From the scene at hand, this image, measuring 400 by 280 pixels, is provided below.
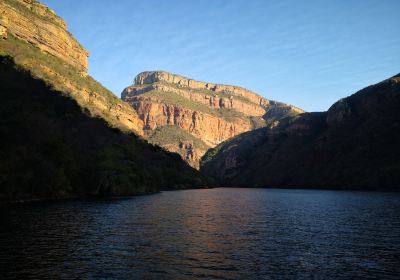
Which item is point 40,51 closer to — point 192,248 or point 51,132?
point 51,132

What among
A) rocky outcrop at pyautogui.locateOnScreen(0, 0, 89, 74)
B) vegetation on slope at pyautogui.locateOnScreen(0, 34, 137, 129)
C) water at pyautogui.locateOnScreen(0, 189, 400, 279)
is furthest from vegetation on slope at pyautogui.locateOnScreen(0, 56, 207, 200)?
rocky outcrop at pyautogui.locateOnScreen(0, 0, 89, 74)

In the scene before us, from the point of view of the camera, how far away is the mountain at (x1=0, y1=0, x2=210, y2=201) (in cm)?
8469

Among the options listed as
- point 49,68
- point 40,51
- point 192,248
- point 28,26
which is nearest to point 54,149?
point 192,248

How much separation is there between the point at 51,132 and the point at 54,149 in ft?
21.9

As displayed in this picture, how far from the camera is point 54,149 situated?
320 feet

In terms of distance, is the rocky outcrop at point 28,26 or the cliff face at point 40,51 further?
the rocky outcrop at point 28,26

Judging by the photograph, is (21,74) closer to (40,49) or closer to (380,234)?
(40,49)

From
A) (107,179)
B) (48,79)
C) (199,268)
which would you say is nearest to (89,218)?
(199,268)

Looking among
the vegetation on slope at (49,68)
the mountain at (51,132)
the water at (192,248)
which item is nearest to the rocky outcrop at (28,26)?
the mountain at (51,132)

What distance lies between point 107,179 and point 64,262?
8665 cm

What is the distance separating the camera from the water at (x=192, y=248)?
27688 millimetres

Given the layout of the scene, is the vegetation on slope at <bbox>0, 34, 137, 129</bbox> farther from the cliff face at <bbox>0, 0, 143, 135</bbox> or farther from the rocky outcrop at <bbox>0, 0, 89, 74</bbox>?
the rocky outcrop at <bbox>0, 0, 89, 74</bbox>

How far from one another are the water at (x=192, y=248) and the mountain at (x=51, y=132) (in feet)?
95.7

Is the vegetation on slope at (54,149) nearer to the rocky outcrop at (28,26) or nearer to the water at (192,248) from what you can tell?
the water at (192,248)
